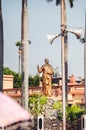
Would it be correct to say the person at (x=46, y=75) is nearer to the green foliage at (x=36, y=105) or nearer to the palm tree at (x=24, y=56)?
the green foliage at (x=36, y=105)

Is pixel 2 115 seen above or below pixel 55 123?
above

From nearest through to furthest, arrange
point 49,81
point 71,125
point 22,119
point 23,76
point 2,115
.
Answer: point 2,115 → point 22,119 → point 23,76 → point 71,125 → point 49,81

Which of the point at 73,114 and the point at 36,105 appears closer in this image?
the point at 73,114

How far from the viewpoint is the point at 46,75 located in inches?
1059

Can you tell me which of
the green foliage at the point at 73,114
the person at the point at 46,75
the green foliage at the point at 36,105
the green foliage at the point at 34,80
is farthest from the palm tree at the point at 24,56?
the green foliage at the point at 34,80

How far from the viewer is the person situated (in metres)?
26.0

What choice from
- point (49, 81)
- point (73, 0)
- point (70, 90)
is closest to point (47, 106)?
point (49, 81)

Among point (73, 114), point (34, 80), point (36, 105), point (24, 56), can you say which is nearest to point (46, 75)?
point (36, 105)

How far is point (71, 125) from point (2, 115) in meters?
16.0

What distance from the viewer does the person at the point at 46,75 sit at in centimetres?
2600

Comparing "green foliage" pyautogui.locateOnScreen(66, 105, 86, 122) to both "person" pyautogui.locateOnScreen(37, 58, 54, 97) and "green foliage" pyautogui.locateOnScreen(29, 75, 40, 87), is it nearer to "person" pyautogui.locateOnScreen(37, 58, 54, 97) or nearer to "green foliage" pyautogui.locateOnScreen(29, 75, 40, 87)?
"person" pyautogui.locateOnScreen(37, 58, 54, 97)

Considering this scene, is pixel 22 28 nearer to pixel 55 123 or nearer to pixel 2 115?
pixel 55 123

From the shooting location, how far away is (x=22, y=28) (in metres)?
21.1

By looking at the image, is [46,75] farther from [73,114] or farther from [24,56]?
[24,56]
